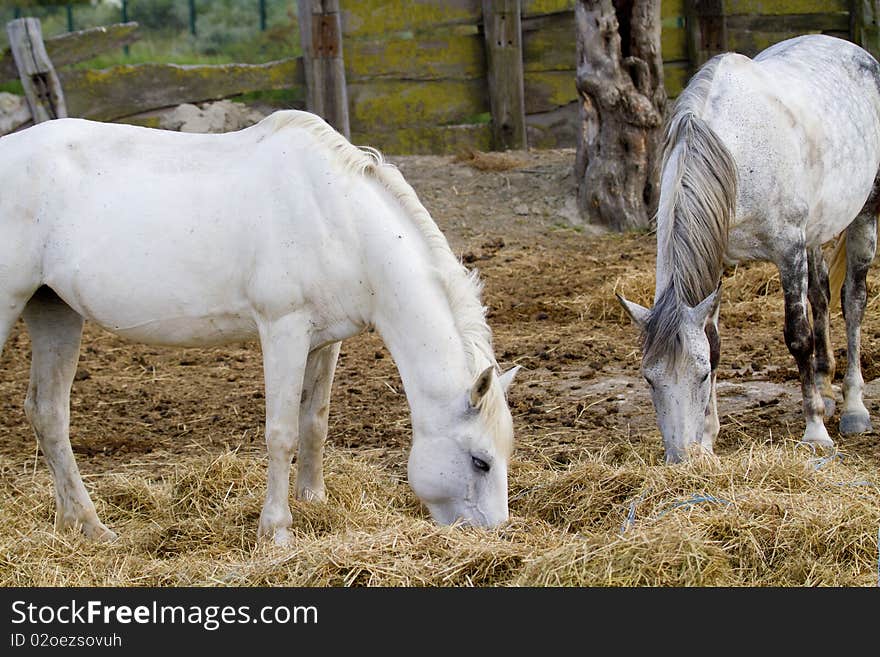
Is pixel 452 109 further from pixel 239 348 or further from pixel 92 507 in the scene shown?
pixel 92 507

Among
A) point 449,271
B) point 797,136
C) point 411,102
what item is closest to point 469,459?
point 449,271

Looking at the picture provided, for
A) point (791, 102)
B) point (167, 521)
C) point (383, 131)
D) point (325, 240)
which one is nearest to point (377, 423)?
point (167, 521)

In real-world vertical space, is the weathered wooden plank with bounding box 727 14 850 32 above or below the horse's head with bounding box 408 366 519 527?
above

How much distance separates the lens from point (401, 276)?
13.8 ft

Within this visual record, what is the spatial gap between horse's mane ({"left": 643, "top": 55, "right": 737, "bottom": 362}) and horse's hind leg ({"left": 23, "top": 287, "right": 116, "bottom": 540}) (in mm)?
2367

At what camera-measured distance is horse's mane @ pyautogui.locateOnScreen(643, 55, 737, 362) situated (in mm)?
4730

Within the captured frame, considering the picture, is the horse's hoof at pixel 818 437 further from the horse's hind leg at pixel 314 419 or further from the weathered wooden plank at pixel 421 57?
the weathered wooden plank at pixel 421 57

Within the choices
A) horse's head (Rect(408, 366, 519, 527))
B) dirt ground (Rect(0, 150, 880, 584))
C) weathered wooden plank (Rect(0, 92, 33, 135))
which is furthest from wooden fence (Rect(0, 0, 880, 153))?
horse's head (Rect(408, 366, 519, 527))

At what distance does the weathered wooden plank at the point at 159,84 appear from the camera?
34.9ft

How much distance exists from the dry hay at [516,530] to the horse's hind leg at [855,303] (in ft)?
2.39

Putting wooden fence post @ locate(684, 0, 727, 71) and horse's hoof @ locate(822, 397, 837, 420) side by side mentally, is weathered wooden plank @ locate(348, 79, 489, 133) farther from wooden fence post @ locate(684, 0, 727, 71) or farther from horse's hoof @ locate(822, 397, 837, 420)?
horse's hoof @ locate(822, 397, 837, 420)

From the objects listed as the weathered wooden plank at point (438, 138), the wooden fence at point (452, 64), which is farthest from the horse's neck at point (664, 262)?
the weathered wooden plank at point (438, 138)

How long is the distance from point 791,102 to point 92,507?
3687 mm

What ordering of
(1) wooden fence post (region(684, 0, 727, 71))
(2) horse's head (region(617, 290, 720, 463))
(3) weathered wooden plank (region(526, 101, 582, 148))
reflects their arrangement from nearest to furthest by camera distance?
(2) horse's head (region(617, 290, 720, 463)), (1) wooden fence post (region(684, 0, 727, 71)), (3) weathered wooden plank (region(526, 101, 582, 148))
